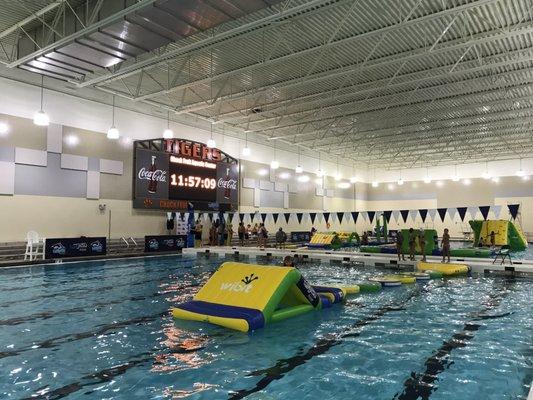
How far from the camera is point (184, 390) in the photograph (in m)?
4.02

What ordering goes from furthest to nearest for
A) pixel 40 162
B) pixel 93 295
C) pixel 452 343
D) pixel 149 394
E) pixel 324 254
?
1. pixel 324 254
2. pixel 40 162
3. pixel 93 295
4. pixel 452 343
5. pixel 149 394

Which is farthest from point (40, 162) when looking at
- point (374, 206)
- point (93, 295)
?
point (374, 206)

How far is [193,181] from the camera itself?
22.6 metres

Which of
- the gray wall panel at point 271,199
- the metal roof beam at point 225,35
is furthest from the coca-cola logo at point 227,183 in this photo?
the metal roof beam at point 225,35

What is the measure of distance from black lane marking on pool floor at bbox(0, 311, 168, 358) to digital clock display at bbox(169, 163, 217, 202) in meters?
14.7

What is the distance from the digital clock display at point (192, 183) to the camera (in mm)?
21594

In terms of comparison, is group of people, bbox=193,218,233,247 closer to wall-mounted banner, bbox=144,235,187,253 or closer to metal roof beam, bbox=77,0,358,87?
wall-mounted banner, bbox=144,235,187,253

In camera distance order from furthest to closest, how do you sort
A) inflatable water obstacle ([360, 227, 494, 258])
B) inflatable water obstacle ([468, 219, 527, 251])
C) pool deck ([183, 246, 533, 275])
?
inflatable water obstacle ([468, 219, 527, 251]), inflatable water obstacle ([360, 227, 494, 258]), pool deck ([183, 246, 533, 275])

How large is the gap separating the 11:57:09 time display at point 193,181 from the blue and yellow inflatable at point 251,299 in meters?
14.5

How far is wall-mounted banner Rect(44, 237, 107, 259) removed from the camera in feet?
53.1

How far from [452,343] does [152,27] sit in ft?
28.5

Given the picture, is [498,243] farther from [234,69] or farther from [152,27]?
[152,27]

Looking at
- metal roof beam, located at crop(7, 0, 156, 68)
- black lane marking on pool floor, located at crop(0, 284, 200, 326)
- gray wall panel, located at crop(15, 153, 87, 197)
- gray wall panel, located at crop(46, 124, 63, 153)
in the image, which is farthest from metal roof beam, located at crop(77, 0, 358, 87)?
black lane marking on pool floor, located at crop(0, 284, 200, 326)

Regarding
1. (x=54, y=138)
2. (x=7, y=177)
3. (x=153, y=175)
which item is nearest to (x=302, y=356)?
(x=7, y=177)
